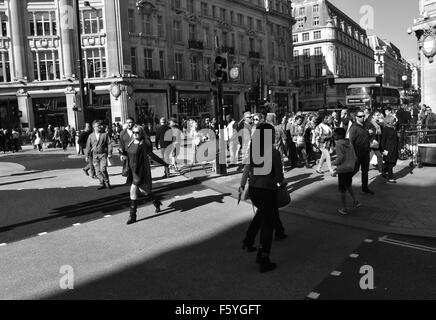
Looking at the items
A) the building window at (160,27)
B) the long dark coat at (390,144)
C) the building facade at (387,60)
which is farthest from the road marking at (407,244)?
the building facade at (387,60)

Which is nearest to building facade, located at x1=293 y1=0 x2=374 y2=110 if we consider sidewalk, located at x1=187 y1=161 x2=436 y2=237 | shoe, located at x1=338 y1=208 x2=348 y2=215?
sidewalk, located at x1=187 y1=161 x2=436 y2=237

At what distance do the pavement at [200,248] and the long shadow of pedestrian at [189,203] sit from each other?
2cm

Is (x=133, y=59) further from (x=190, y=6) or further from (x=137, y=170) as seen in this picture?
(x=137, y=170)

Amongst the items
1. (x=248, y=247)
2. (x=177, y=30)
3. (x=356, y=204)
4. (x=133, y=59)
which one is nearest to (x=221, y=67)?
(x=356, y=204)

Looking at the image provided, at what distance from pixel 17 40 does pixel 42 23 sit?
2.59 metres

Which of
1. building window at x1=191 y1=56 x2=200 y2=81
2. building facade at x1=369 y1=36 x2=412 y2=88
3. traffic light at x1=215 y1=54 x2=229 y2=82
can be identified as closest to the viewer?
traffic light at x1=215 y1=54 x2=229 y2=82

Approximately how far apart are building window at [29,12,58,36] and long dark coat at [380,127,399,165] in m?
34.0

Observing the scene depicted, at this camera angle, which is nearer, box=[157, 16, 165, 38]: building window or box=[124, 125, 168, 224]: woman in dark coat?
box=[124, 125, 168, 224]: woman in dark coat

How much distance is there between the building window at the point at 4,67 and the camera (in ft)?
121

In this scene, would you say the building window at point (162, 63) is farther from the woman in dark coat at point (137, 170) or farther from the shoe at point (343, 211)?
the shoe at point (343, 211)

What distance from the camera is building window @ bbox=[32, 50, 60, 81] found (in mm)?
37531

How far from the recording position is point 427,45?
59.7 ft

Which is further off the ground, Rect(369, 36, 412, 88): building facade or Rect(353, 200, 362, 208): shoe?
Rect(369, 36, 412, 88): building facade

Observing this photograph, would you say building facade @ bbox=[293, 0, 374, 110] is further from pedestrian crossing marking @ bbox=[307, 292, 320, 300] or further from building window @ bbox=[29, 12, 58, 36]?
pedestrian crossing marking @ bbox=[307, 292, 320, 300]
